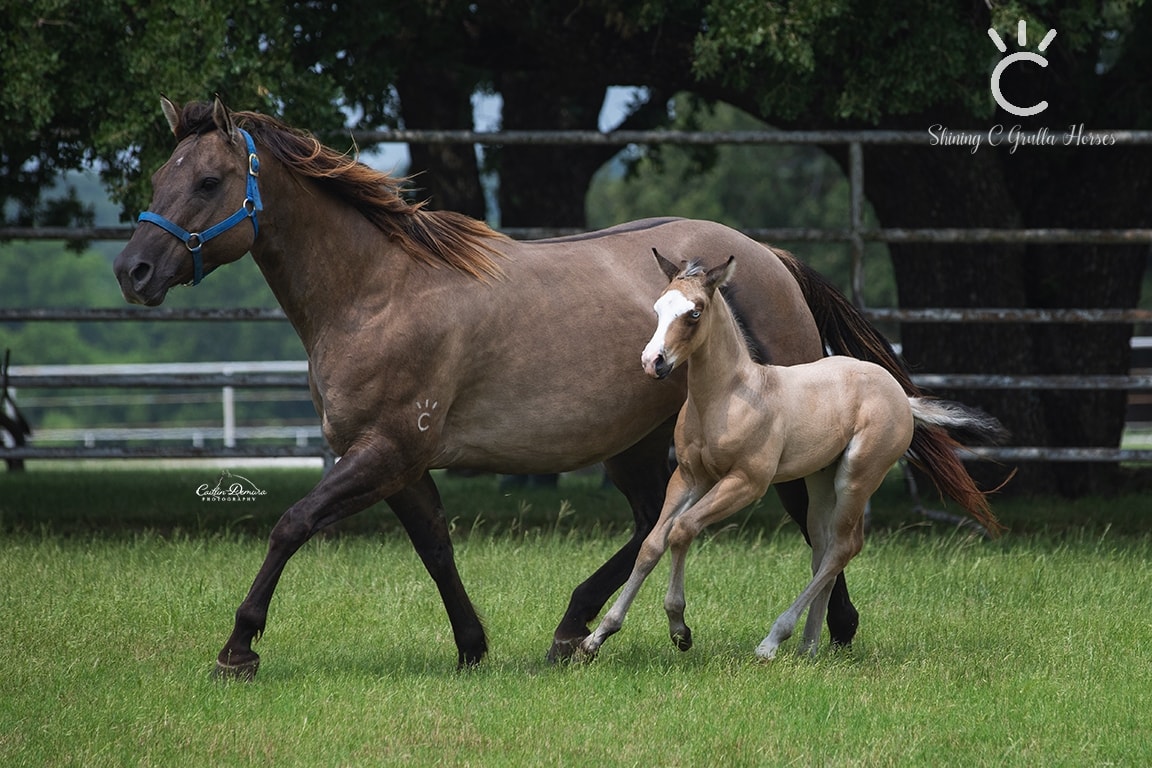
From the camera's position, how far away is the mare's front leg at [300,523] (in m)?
4.98

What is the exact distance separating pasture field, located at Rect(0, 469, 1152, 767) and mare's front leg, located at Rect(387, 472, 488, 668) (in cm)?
12

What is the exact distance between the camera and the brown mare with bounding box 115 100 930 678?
16.6 feet

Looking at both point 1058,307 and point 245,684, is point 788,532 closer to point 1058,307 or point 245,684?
point 1058,307

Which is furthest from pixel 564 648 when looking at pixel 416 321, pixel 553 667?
pixel 416 321

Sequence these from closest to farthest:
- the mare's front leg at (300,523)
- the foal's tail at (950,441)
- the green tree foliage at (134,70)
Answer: the mare's front leg at (300,523) < the foal's tail at (950,441) < the green tree foliage at (134,70)

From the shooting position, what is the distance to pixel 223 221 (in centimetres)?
507

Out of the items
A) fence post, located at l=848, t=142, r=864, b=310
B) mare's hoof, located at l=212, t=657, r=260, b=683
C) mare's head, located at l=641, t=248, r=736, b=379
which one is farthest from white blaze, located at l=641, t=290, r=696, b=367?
fence post, located at l=848, t=142, r=864, b=310

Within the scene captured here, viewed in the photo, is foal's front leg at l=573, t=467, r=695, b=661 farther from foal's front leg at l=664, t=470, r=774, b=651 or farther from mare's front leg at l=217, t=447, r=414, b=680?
mare's front leg at l=217, t=447, r=414, b=680

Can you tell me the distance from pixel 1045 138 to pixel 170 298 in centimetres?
5528

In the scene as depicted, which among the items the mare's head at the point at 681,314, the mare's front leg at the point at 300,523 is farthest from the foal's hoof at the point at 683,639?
the mare's front leg at the point at 300,523

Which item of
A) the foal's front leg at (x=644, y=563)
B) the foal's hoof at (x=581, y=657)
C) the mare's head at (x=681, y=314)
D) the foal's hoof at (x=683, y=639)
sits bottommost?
the foal's hoof at (x=581, y=657)

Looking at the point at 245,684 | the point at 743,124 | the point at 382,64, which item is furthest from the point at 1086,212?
the point at 743,124

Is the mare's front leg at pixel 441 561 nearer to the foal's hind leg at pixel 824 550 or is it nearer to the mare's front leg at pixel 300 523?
the mare's front leg at pixel 300 523

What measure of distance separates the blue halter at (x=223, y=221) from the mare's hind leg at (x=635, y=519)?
1.91 meters
